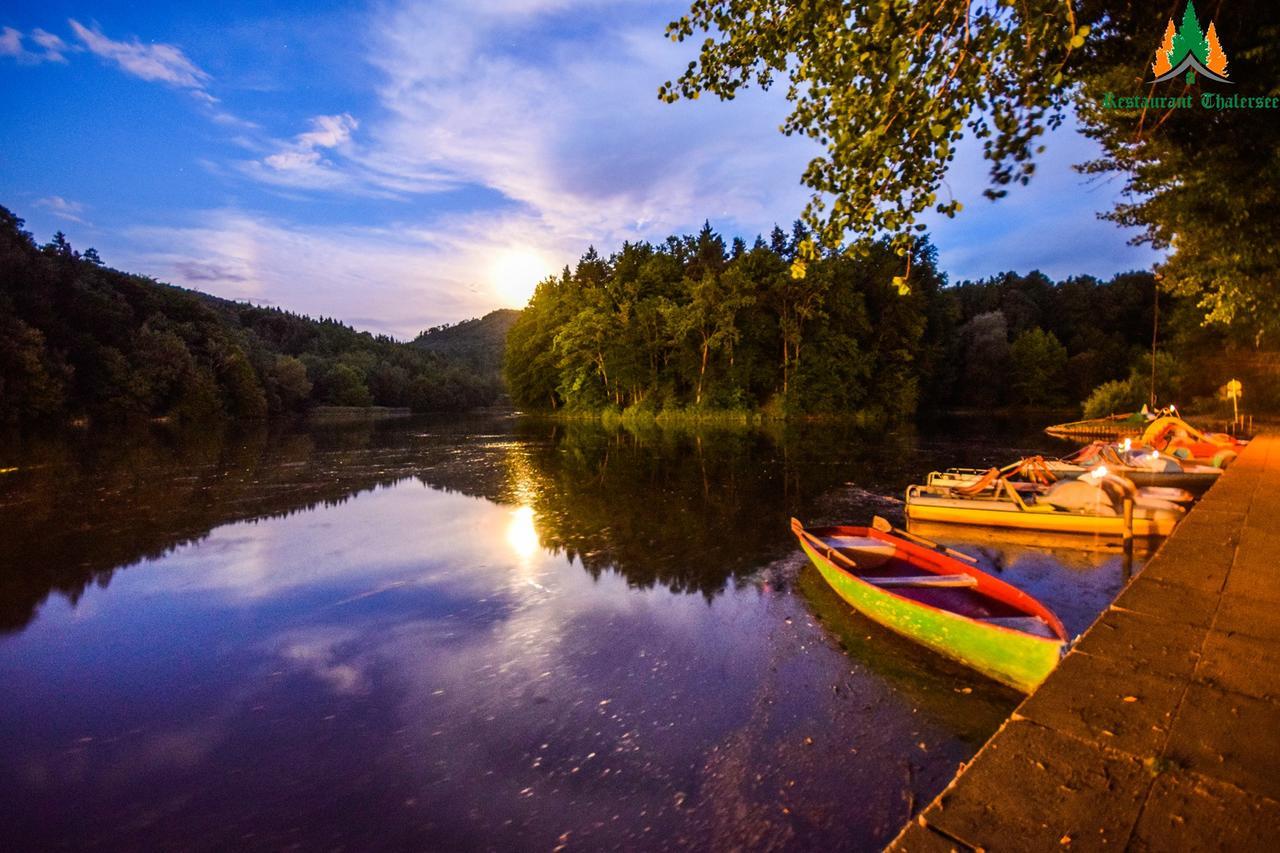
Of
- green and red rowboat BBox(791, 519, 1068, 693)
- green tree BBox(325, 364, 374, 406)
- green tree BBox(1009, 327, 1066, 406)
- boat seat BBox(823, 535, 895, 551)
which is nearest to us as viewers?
green and red rowboat BBox(791, 519, 1068, 693)

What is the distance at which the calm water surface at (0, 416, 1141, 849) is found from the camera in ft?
14.4

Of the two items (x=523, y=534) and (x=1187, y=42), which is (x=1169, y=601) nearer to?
(x=1187, y=42)

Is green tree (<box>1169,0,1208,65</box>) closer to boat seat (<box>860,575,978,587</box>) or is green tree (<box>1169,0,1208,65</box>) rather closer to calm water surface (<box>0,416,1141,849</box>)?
boat seat (<box>860,575,978,587</box>)

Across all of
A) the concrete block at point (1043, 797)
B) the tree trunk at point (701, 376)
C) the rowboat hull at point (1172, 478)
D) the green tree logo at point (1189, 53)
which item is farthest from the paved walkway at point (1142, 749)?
the tree trunk at point (701, 376)

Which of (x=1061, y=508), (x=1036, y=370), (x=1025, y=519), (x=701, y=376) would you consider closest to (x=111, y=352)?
(x=701, y=376)

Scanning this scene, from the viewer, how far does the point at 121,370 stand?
192 ft

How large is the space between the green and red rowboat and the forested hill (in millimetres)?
64688

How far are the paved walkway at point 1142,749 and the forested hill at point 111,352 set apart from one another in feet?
220

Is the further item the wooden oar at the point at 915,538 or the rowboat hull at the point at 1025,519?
the rowboat hull at the point at 1025,519

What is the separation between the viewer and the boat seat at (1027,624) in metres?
5.76

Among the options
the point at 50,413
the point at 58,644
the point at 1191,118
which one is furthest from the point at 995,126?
the point at 50,413

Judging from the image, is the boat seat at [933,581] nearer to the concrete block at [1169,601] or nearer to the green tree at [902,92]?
the concrete block at [1169,601]

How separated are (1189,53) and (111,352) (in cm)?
7896

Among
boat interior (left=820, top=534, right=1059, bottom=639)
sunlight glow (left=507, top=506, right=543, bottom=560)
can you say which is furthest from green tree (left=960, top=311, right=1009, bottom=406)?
boat interior (left=820, top=534, right=1059, bottom=639)
